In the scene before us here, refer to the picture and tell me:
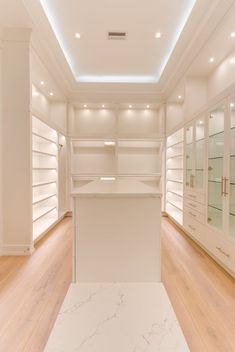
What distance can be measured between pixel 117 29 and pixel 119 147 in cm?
299

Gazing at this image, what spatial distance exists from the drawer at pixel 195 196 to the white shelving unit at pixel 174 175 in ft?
2.83

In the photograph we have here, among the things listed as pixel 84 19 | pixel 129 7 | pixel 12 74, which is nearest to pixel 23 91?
pixel 12 74

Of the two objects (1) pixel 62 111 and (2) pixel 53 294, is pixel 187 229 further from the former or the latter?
(1) pixel 62 111

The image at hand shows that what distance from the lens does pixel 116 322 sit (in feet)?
3.50

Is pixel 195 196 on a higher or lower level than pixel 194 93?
lower

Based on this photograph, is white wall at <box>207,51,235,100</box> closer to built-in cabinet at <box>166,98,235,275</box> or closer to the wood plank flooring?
built-in cabinet at <box>166,98,235,275</box>

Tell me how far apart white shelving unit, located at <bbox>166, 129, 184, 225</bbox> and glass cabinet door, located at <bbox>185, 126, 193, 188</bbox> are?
0.66m

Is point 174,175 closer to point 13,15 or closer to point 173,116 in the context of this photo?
point 173,116

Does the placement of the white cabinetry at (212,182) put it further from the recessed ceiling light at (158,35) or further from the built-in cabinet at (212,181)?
the recessed ceiling light at (158,35)

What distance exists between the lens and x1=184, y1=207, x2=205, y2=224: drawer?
10.6 feet

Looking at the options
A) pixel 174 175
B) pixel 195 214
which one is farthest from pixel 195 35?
pixel 174 175

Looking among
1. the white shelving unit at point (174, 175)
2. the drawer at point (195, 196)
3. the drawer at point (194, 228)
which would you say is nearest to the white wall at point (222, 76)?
the white shelving unit at point (174, 175)

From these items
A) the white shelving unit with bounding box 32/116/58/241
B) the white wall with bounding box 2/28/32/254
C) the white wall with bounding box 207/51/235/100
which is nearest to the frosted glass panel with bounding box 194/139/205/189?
the white wall with bounding box 207/51/235/100

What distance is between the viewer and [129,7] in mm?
2766
